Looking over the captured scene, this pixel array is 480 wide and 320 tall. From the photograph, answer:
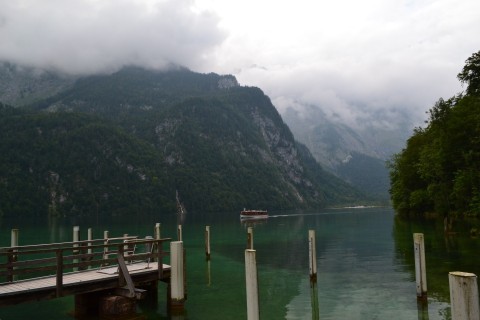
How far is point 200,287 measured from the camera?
25.1 meters

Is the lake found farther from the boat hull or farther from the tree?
the boat hull

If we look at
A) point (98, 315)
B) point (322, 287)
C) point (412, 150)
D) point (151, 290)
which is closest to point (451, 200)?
point (412, 150)

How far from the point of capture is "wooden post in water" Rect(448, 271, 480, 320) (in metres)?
→ 7.98

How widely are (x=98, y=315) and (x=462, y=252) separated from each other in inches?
1071

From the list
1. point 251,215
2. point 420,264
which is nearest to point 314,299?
point 420,264

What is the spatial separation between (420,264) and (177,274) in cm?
1039

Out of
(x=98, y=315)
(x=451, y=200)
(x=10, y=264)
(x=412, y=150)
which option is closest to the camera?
(x=10, y=264)

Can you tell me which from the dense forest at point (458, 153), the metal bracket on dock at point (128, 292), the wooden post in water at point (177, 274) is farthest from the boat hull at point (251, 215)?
the metal bracket on dock at point (128, 292)

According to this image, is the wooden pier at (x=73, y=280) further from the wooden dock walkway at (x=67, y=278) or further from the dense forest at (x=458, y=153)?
the dense forest at (x=458, y=153)

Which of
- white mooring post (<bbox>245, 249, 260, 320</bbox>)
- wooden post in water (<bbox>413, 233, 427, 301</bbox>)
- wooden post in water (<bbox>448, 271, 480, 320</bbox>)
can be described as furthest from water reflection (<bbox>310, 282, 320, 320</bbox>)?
wooden post in water (<bbox>448, 271, 480, 320</bbox>)

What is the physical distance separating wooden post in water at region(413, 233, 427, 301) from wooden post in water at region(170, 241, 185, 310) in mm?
9774

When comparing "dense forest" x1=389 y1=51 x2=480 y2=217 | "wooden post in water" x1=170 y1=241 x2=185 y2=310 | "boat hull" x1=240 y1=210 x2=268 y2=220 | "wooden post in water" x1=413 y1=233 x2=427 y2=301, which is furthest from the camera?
"boat hull" x1=240 y1=210 x2=268 y2=220

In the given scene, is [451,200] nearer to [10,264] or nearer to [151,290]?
[151,290]

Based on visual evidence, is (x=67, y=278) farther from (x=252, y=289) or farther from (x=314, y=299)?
(x=314, y=299)
